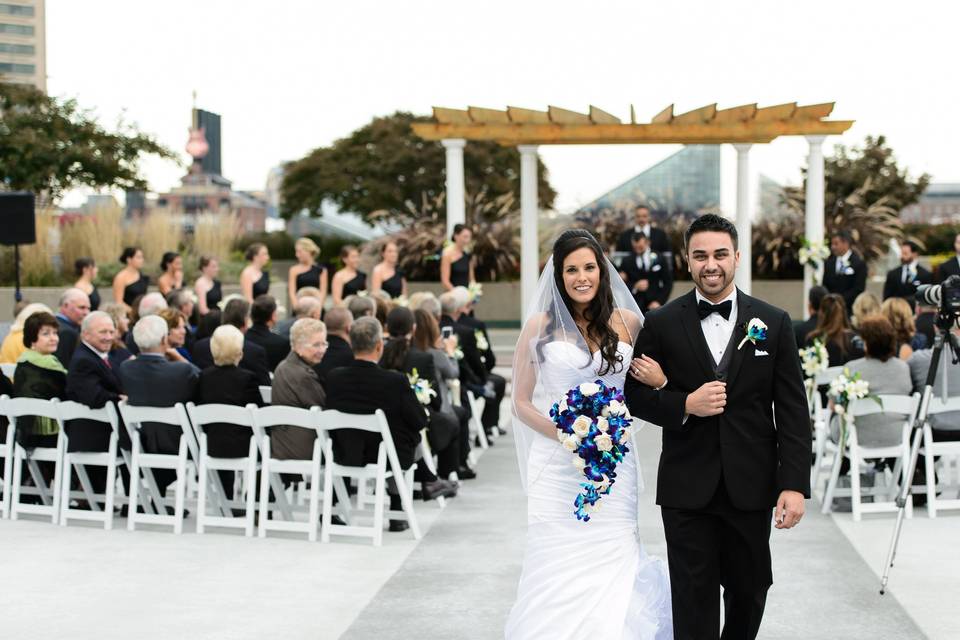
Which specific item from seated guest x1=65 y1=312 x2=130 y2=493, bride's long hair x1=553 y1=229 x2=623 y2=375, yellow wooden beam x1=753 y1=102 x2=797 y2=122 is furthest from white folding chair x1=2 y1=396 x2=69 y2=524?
yellow wooden beam x1=753 y1=102 x2=797 y2=122

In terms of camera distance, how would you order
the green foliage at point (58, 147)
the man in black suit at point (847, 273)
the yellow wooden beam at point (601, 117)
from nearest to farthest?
the man in black suit at point (847, 273), the yellow wooden beam at point (601, 117), the green foliage at point (58, 147)

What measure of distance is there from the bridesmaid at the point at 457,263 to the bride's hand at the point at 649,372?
9.90m

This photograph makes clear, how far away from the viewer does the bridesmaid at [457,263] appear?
14477 mm

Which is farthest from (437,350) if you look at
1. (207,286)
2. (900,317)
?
(207,286)

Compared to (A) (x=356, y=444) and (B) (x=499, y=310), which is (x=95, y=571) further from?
(B) (x=499, y=310)

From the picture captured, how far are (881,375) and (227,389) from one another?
4.22 metres

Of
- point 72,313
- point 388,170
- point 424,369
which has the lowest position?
point 424,369

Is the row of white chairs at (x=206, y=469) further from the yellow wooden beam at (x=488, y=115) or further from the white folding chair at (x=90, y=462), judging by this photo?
the yellow wooden beam at (x=488, y=115)

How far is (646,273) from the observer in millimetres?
16734

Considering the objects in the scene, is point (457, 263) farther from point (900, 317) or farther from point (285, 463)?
point (285, 463)

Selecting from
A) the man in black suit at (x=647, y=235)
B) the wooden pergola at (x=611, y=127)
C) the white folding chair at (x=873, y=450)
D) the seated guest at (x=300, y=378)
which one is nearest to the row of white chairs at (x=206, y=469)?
the seated guest at (x=300, y=378)

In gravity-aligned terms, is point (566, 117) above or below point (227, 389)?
above

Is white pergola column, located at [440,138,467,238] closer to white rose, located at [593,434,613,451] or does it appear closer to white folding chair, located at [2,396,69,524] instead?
white folding chair, located at [2,396,69,524]

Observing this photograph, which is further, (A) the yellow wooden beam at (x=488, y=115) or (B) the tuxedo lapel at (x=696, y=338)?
(A) the yellow wooden beam at (x=488, y=115)
